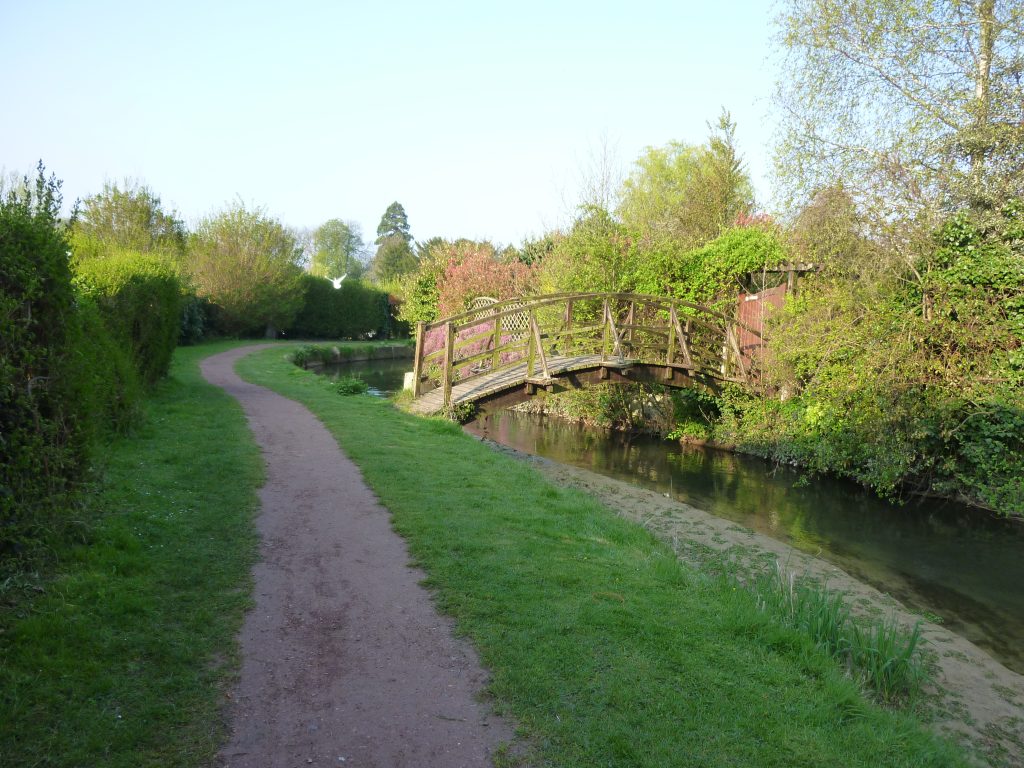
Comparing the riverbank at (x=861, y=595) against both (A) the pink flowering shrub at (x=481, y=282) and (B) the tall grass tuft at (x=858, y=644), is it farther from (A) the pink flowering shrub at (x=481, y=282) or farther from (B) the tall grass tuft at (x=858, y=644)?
(A) the pink flowering shrub at (x=481, y=282)

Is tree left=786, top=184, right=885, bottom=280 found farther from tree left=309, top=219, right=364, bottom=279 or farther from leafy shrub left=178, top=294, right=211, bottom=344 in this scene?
tree left=309, top=219, right=364, bottom=279


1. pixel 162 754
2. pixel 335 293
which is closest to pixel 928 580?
pixel 162 754

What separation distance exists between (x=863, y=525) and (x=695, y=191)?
91.7 ft

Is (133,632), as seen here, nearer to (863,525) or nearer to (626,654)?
(626,654)

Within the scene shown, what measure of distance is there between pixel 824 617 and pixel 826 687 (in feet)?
4.04

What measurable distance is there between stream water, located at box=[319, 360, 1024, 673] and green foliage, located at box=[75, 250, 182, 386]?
7.54m

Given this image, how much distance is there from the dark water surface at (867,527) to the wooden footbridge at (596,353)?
181 centimetres

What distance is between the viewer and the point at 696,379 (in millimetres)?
16172

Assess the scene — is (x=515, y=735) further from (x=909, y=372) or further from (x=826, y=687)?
(x=909, y=372)

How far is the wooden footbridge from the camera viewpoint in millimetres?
14633

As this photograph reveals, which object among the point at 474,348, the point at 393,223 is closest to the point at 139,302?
the point at 474,348

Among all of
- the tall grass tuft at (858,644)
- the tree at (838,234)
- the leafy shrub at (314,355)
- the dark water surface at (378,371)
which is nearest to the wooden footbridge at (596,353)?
the tree at (838,234)

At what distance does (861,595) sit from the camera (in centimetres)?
774

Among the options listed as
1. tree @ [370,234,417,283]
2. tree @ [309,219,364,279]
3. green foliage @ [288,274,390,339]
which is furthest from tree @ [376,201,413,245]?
green foliage @ [288,274,390,339]
